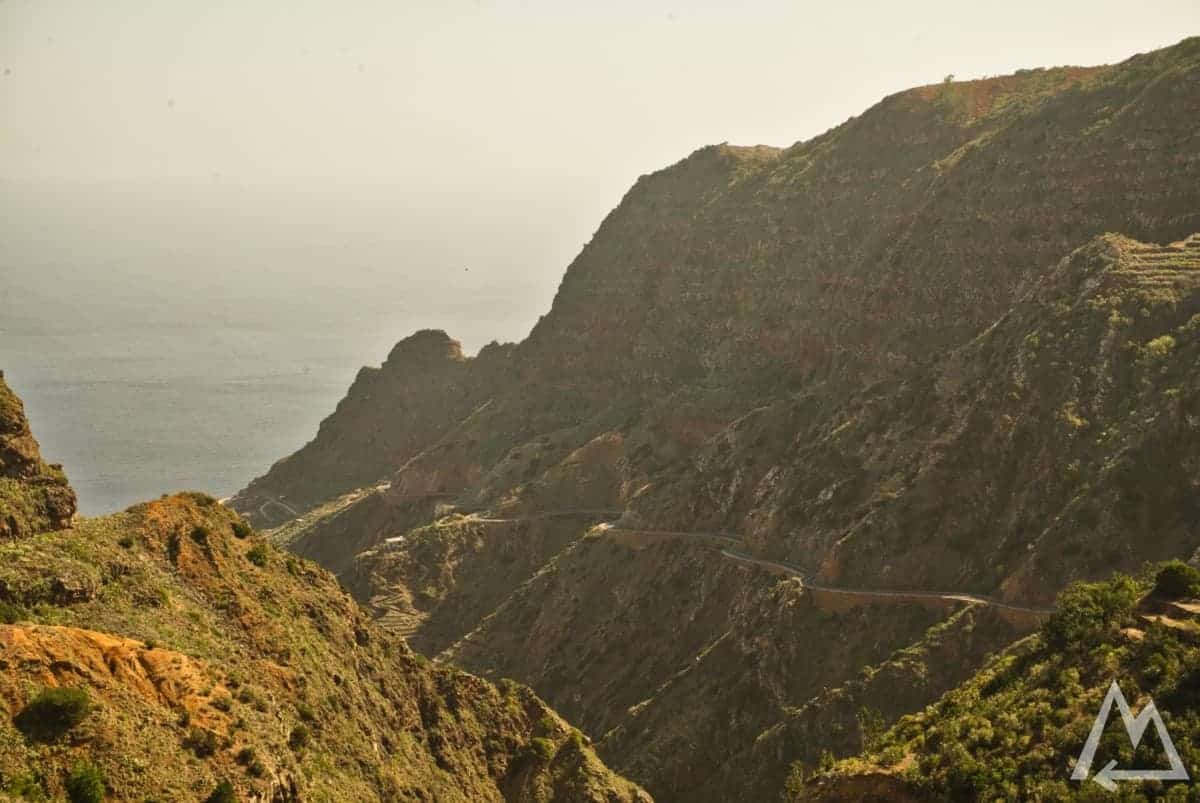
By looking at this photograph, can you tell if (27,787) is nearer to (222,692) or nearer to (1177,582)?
(222,692)

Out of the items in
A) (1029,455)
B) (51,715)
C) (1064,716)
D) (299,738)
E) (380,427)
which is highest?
(380,427)

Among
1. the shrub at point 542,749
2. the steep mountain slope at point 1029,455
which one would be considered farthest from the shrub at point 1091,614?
the shrub at point 542,749

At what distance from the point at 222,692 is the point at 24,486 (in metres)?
10.1

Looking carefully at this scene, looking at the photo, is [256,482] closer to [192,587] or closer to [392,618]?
[392,618]

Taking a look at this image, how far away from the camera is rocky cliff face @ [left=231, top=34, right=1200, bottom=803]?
6831cm

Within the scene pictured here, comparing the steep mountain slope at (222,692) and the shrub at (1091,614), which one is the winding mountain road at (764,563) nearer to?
the shrub at (1091,614)

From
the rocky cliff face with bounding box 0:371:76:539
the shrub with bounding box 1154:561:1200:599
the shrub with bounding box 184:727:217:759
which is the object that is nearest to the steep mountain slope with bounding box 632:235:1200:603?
the shrub with bounding box 1154:561:1200:599

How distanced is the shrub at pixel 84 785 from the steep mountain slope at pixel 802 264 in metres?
68.4

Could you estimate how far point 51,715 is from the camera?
99.1 feet

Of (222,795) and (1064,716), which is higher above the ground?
(222,795)

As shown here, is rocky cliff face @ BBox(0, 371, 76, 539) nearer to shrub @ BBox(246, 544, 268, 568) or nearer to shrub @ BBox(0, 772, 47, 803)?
shrub @ BBox(246, 544, 268, 568)

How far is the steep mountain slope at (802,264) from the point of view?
9056cm

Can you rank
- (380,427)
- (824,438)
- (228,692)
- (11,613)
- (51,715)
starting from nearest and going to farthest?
(51,715)
(11,613)
(228,692)
(824,438)
(380,427)

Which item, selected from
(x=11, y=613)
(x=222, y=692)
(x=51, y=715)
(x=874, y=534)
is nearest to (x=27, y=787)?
(x=51, y=715)
